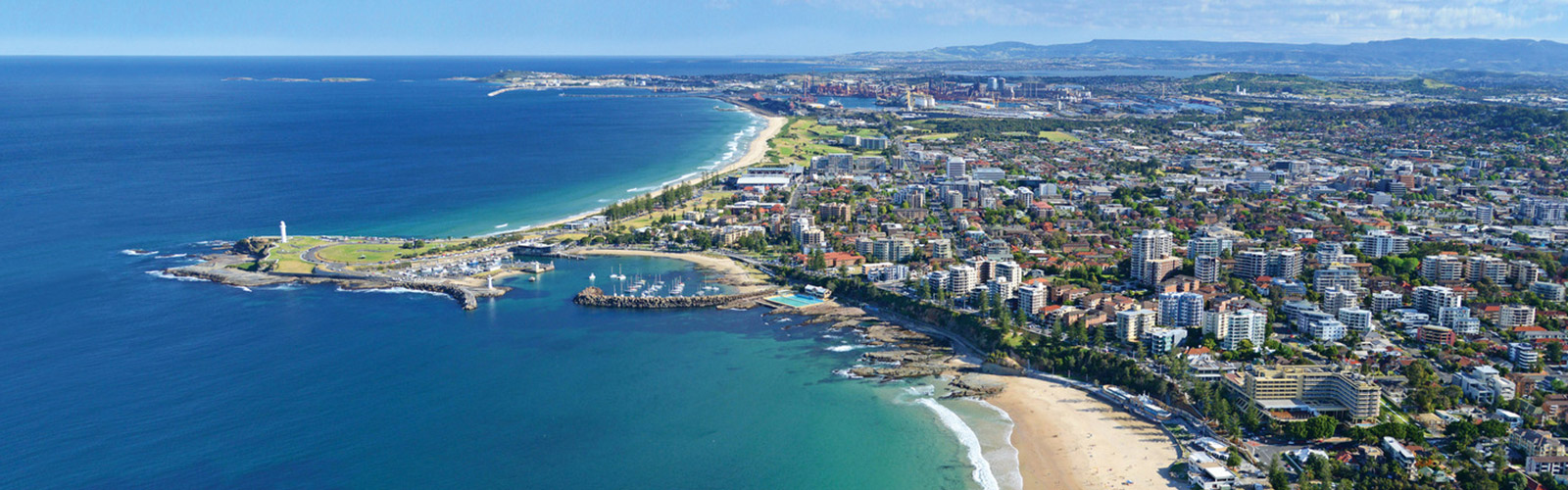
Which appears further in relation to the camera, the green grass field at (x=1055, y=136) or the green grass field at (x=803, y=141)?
the green grass field at (x=1055, y=136)

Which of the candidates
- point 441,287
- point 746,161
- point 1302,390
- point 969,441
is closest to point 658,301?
point 441,287

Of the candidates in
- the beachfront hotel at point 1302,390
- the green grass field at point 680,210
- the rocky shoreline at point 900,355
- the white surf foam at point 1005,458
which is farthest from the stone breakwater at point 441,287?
the beachfront hotel at point 1302,390

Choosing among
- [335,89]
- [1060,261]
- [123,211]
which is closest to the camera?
[1060,261]

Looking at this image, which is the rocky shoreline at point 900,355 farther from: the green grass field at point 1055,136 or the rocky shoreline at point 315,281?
the green grass field at point 1055,136

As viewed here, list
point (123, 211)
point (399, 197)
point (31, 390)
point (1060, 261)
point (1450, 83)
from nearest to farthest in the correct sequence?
point (31, 390) → point (1060, 261) → point (123, 211) → point (399, 197) → point (1450, 83)

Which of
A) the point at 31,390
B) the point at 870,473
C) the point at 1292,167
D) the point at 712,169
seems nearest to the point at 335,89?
the point at 712,169

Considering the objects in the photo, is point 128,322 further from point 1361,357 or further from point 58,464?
point 1361,357

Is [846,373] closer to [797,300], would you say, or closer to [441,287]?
[797,300]
